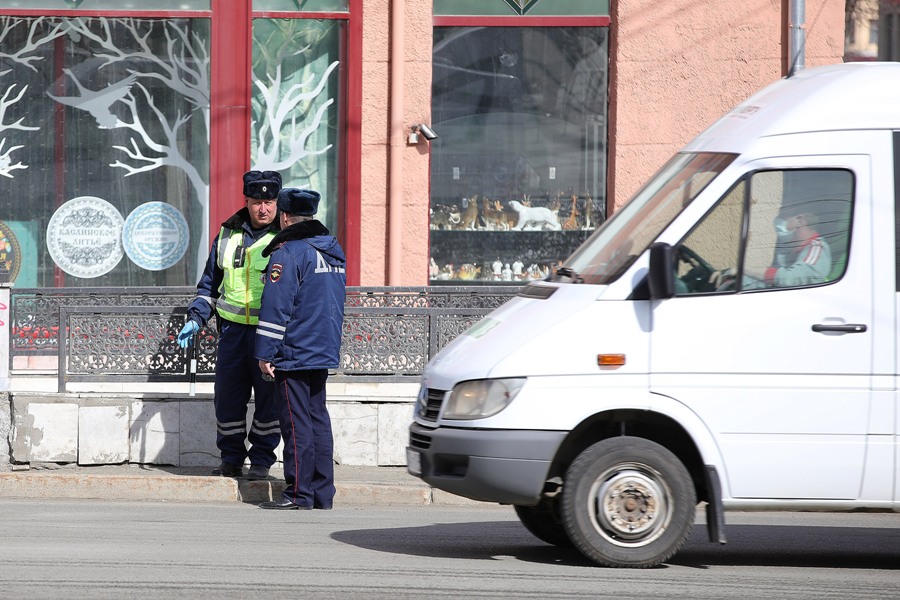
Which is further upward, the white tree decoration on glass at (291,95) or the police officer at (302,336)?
the white tree decoration on glass at (291,95)

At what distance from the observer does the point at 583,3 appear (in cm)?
1324

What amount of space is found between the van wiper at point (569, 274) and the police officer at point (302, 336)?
2.00 metres

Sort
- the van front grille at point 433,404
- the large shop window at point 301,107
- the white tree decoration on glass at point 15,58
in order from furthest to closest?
the large shop window at point 301,107
the white tree decoration on glass at point 15,58
the van front grille at point 433,404

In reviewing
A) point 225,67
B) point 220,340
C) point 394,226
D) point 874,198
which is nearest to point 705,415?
point 874,198

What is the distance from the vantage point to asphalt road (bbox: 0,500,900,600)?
5805 mm

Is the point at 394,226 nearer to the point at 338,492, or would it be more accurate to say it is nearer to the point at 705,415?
the point at 338,492

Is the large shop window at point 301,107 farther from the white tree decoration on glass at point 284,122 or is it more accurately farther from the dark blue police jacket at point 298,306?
the dark blue police jacket at point 298,306

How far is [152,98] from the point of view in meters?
13.2

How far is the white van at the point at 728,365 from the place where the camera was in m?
6.21

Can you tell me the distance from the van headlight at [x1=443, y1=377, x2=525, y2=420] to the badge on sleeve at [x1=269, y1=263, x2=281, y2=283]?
2106 millimetres

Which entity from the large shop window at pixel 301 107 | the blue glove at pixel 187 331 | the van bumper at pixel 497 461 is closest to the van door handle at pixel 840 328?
the van bumper at pixel 497 461

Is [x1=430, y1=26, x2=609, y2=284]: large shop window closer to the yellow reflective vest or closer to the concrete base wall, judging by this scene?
the concrete base wall

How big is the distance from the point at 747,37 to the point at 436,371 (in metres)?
7.86

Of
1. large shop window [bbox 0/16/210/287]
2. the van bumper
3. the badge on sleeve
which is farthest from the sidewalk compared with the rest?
large shop window [bbox 0/16/210/287]
